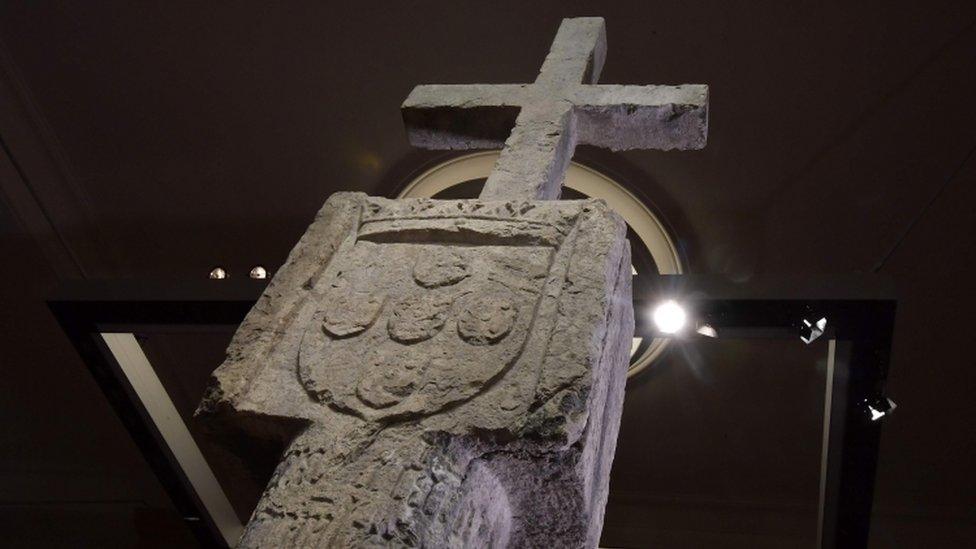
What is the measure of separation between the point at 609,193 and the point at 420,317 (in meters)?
2.46

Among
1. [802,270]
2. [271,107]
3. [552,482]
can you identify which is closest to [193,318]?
[271,107]

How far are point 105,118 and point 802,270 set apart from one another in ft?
12.9

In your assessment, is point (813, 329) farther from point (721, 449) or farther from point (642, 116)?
point (721, 449)

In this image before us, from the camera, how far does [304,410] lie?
182 cm

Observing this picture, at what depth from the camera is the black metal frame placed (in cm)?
284

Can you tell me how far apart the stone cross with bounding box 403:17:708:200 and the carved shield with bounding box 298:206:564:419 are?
1.39 ft

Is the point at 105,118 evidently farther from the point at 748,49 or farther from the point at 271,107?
the point at 748,49

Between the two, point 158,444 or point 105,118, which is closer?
point 158,444

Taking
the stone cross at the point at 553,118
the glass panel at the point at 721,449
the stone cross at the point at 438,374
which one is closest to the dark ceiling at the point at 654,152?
the glass panel at the point at 721,449

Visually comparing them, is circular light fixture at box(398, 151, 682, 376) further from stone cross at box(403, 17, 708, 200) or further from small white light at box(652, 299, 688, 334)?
small white light at box(652, 299, 688, 334)

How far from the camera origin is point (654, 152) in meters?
4.11

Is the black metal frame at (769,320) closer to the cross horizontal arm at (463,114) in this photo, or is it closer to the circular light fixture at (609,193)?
the cross horizontal arm at (463,114)

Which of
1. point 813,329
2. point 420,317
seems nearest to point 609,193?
point 813,329

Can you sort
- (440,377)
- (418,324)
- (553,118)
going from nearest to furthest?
1. (440,377)
2. (418,324)
3. (553,118)
